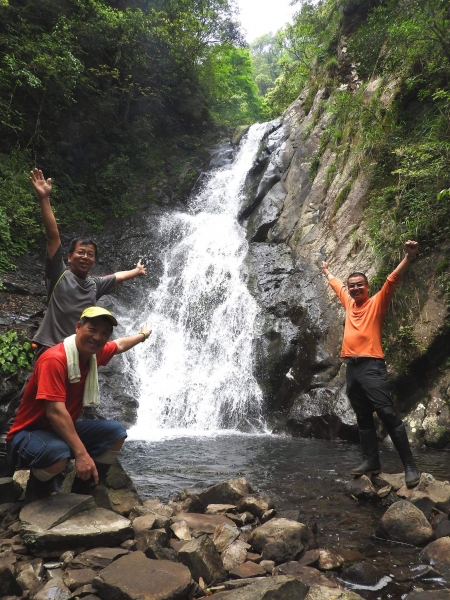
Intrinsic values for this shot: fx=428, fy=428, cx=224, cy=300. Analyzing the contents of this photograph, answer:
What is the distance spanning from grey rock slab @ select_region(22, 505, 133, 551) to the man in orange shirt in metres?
2.53

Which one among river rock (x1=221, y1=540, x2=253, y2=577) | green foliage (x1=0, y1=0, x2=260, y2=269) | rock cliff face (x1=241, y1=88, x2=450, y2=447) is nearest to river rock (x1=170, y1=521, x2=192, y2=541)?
river rock (x1=221, y1=540, x2=253, y2=577)

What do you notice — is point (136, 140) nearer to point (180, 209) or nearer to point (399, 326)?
point (180, 209)

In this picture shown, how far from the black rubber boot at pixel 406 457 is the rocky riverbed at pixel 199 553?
0.30m

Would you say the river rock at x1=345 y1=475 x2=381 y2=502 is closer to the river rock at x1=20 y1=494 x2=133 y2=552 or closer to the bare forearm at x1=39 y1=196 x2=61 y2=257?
the river rock at x1=20 y1=494 x2=133 y2=552

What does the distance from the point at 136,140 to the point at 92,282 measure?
16.5 metres

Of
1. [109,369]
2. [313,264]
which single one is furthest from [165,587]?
[313,264]

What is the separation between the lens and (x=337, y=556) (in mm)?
2744

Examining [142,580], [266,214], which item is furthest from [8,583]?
[266,214]

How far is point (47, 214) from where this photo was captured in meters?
3.52

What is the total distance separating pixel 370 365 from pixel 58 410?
290cm

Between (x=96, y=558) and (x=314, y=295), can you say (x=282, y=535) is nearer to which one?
(x=96, y=558)

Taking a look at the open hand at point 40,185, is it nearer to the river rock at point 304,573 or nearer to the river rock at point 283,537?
the river rock at point 283,537

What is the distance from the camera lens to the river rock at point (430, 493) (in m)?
3.36

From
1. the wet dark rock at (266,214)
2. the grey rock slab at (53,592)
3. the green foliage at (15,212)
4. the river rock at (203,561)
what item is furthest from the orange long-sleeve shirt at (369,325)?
the green foliage at (15,212)
